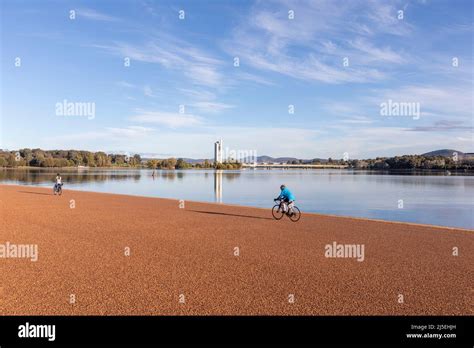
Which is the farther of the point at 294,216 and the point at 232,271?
the point at 294,216

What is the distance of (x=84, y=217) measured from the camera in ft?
66.4

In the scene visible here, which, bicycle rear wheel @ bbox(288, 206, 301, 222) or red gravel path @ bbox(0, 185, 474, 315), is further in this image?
bicycle rear wheel @ bbox(288, 206, 301, 222)

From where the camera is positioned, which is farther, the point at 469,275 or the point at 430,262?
the point at 430,262

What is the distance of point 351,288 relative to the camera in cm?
855

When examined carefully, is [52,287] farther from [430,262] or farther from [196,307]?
[430,262]

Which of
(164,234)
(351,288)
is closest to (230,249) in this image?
(164,234)

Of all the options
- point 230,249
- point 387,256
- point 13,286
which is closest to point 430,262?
point 387,256

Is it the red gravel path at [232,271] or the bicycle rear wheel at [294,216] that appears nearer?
the red gravel path at [232,271]

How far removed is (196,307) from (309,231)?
1017cm
